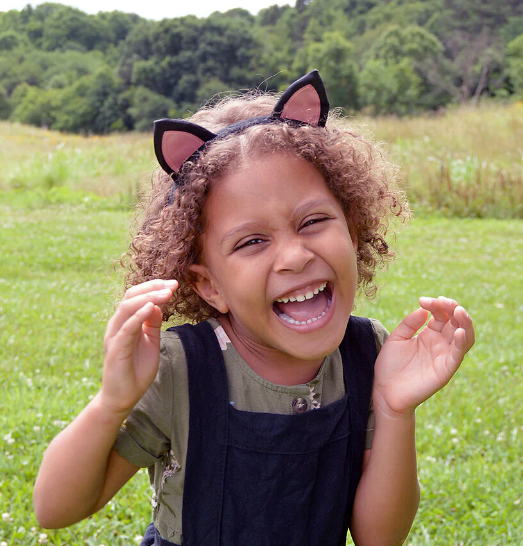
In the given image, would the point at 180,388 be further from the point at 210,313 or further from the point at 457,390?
the point at 457,390

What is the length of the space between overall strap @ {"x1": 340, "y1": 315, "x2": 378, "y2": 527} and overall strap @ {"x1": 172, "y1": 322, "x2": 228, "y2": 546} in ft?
1.09

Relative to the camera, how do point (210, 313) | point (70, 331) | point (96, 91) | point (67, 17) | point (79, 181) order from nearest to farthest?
point (210, 313), point (70, 331), point (79, 181), point (96, 91), point (67, 17)

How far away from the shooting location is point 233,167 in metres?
1.53

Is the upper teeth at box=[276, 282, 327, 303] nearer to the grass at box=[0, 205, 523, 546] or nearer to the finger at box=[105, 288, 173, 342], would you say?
the finger at box=[105, 288, 173, 342]

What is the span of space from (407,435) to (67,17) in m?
63.8

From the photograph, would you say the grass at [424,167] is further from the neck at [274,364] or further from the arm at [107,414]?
the arm at [107,414]

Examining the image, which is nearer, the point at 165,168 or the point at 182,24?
the point at 165,168

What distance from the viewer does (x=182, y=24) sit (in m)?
47.2

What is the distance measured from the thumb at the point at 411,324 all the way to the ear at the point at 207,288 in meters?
0.43

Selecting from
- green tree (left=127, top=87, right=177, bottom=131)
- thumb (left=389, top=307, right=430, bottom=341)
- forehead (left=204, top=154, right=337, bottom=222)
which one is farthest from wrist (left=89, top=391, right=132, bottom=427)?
green tree (left=127, top=87, right=177, bottom=131)

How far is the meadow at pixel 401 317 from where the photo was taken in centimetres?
242

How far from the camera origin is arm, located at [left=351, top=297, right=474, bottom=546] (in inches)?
60.6

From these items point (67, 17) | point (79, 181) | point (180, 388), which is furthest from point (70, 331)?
point (67, 17)

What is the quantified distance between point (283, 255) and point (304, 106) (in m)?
0.44
